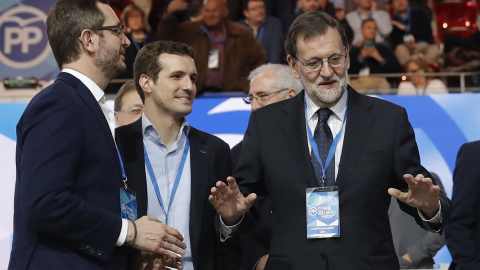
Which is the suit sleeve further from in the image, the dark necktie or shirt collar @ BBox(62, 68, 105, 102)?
the dark necktie

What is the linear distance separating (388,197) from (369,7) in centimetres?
579

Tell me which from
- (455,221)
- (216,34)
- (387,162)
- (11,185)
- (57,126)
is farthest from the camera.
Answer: (216,34)

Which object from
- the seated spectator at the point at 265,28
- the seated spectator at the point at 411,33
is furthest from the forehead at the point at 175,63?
the seated spectator at the point at 411,33

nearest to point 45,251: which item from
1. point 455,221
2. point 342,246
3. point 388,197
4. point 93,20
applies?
point 93,20

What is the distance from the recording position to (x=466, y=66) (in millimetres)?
8039

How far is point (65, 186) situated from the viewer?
103 inches

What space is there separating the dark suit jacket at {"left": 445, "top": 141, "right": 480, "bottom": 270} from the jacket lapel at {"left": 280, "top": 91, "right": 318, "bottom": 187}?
1471 mm

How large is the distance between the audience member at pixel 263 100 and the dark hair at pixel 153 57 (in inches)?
26.7

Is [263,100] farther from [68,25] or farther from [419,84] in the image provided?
[419,84]

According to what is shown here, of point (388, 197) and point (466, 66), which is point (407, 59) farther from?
point (388, 197)

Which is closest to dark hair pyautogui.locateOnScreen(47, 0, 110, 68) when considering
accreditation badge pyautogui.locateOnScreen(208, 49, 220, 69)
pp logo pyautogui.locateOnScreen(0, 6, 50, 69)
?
pp logo pyautogui.locateOnScreen(0, 6, 50, 69)

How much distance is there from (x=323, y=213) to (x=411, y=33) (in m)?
6.05

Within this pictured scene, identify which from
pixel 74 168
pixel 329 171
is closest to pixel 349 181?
pixel 329 171

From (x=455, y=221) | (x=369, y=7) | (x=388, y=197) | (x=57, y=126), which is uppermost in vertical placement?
(x=369, y=7)
